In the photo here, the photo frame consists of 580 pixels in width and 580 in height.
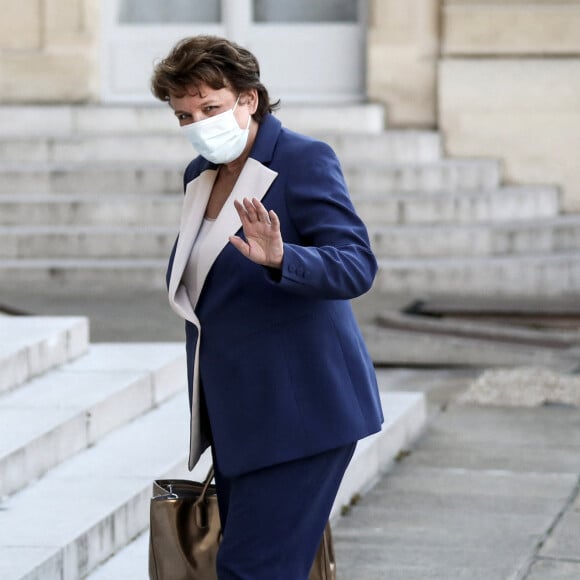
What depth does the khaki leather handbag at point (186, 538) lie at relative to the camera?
3.46 metres

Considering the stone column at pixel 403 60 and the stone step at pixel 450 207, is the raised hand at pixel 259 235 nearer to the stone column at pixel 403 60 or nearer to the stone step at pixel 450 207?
the stone step at pixel 450 207

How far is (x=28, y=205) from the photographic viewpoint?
11.6 m

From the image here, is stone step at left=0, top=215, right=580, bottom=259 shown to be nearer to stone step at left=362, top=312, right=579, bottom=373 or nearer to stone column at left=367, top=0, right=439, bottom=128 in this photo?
stone column at left=367, top=0, right=439, bottom=128

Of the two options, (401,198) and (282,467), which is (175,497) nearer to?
(282,467)

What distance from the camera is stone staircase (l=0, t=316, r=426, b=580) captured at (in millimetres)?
4688

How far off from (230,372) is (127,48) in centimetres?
1030

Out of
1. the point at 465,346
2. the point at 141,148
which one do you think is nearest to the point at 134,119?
the point at 141,148

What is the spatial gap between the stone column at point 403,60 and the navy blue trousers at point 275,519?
955 centimetres

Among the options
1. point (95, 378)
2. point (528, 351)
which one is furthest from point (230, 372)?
point (528, 351)

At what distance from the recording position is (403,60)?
12.6m

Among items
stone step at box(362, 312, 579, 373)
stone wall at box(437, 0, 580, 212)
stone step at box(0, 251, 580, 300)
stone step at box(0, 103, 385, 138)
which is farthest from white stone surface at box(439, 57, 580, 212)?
stone step at box(362, 312, 579, 373)

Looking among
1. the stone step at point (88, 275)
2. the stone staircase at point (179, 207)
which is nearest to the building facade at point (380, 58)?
the stone staircase at point (179, 207)

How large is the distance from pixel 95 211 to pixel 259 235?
338 inches

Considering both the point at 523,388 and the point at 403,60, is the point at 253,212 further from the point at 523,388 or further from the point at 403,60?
the point at 403,60
